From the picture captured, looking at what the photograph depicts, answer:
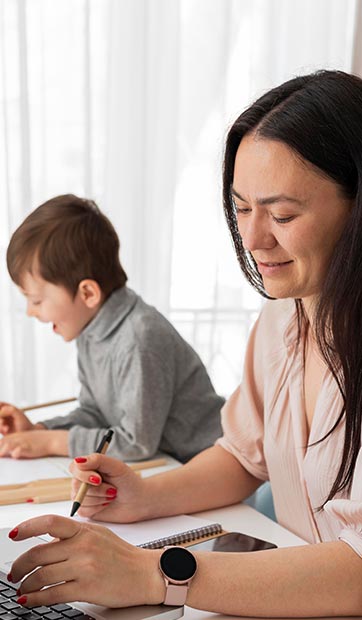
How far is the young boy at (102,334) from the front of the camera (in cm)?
194

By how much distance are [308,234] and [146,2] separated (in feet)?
6.28

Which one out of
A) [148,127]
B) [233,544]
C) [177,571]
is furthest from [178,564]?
[148,127]

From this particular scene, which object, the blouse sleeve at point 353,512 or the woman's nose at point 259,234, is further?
the woman's nose at point 259,234

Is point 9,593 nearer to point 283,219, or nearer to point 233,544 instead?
point 233,544

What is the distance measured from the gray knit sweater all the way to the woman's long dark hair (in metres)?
0.65

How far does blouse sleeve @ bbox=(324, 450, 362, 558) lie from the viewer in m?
1.16

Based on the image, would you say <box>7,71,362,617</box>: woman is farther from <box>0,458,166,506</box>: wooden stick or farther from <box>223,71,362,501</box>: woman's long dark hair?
<box>0,458,166,506</box>: wooden stick

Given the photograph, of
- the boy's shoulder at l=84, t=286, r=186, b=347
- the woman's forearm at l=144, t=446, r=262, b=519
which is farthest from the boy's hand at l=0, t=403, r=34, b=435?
the woman's forearm at l=144, t=446, r=262, b=519

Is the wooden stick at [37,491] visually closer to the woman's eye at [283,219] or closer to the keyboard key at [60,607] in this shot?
the keyboard key at [60,607]

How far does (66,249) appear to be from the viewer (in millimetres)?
1990

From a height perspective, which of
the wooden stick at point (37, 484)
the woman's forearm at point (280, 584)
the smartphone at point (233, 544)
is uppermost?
the woman's forearm at point (280, 584)

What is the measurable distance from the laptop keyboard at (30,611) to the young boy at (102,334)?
0.84 metres

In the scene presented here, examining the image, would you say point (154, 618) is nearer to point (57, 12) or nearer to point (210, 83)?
point (57, 12)

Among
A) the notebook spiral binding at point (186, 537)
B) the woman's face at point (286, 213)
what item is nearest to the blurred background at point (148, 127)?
the woman's face at point (286, 213)
